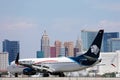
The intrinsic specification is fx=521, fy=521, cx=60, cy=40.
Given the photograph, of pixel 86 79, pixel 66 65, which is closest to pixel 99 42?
pixel 66 65

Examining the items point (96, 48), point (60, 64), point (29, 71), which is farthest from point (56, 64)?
point (96, 48)

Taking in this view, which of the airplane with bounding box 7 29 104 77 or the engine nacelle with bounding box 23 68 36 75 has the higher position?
the airplane with bounding box 7 29 104 77

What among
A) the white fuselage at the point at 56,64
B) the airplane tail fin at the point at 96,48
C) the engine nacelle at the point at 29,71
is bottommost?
the engine nacelle at the point at 29,71

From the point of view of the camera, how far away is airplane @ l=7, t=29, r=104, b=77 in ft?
420

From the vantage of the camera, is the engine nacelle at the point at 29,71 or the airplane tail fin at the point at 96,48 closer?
the airplane tail fin at the point at 96,48

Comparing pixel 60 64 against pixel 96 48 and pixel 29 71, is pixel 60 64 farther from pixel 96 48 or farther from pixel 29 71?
pixel 96 48

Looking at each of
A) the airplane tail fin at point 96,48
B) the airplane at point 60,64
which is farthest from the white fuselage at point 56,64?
the airplane tail fin at point 96,48

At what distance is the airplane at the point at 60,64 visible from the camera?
128 m

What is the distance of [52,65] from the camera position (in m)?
133

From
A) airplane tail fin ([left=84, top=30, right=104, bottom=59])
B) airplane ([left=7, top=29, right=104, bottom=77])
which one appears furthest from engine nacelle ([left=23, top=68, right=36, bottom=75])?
airplane tail fin ([left=84, top=30, right=104, bottom=59])

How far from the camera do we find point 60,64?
131125 mm

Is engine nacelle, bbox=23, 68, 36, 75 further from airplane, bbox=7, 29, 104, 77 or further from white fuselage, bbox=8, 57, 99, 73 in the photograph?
white fuselage, bbox=8, 57, 99, 73

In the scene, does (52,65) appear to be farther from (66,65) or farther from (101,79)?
(101,79)

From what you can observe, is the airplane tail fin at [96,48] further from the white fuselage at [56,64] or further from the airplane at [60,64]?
the white fuselage at [56,64]
